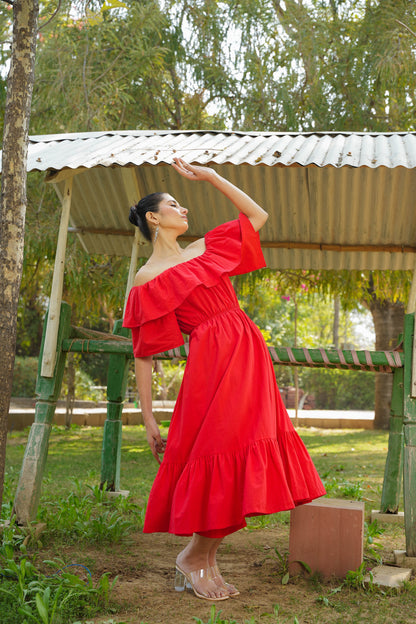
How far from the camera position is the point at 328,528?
317cm

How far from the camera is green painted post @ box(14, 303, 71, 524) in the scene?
380 centimetres

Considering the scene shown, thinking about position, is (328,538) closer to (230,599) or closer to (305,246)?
(230,599)

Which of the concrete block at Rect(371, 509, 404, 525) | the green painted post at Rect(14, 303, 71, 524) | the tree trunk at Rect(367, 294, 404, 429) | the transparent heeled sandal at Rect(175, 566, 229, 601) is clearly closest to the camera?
the transparent heeled sandal at Rect(175, 566, 229, 601)

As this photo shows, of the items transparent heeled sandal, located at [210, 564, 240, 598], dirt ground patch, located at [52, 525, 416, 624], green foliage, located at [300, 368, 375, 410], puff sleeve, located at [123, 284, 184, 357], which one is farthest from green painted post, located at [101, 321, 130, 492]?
green foliage, located at [300, 368, 375, 410]

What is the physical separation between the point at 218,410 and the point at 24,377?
1259 centimetres

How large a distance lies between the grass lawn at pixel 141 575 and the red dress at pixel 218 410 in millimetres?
346

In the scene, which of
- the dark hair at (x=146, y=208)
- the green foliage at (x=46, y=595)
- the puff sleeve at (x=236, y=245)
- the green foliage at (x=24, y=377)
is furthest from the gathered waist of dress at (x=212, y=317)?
the green foliage at (x=24, y=377)

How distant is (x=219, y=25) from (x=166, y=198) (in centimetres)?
702

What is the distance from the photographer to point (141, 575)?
3.25 m

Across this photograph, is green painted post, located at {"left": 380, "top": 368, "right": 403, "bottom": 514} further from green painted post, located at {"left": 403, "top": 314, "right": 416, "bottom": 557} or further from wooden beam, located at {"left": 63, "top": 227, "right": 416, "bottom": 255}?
wooden beam, located at {"left": 63, "top": 227, "right": 416, "bottom": 255}

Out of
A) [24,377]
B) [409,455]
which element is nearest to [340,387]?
[24,377]

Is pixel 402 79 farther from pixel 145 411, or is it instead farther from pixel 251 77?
pixel 145 411

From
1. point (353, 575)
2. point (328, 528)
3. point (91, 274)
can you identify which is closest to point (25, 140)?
point (328, 528)

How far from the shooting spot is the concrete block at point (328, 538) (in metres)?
3.14
